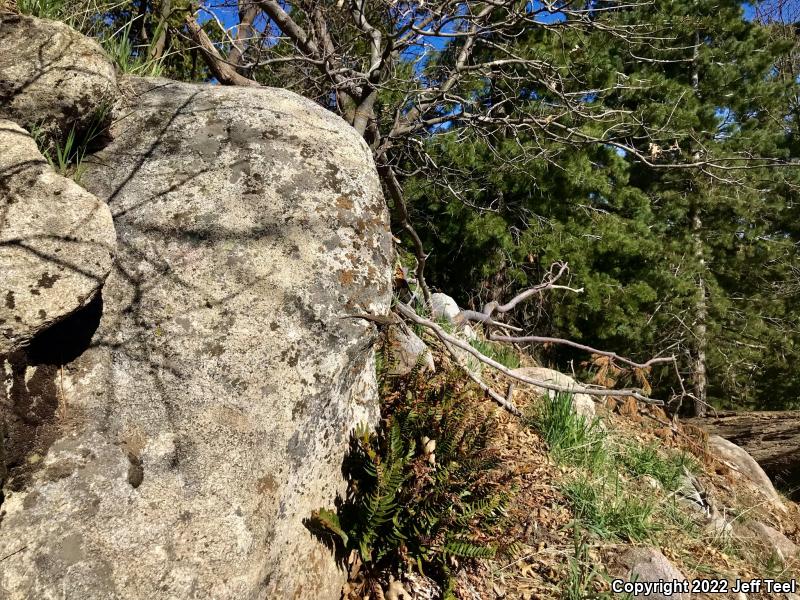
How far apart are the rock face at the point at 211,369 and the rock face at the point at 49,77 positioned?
198mm

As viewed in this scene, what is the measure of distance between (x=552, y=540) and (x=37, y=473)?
2.46 m

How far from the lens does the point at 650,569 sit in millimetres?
2645

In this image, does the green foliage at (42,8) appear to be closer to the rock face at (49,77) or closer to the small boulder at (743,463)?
the rock face at (49,77)

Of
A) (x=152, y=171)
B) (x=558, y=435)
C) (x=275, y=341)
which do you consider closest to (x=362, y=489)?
(x=275, y=341)

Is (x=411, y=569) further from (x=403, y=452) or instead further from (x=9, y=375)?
(x=9, y=375)

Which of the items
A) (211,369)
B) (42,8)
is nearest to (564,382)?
(211,369)

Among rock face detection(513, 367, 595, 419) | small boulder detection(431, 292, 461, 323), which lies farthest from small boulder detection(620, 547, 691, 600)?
small boulder detection(431, 292, 461, 323)

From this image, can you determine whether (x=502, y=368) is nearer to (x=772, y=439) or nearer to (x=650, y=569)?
(x=650, y=569)

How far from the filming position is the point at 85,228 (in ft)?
5.39

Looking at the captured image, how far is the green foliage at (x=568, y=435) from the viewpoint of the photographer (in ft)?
11.5

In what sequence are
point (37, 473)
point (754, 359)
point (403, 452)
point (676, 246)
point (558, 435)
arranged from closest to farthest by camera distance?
1. point (37, 473)
2. point (403, 452)
3. point (558, 435)
4. point (676, 246)
5. point (754, 359)

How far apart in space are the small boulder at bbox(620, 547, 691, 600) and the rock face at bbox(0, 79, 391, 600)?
5.28ft

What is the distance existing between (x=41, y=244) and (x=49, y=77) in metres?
0.85

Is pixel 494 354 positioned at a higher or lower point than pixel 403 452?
lower
